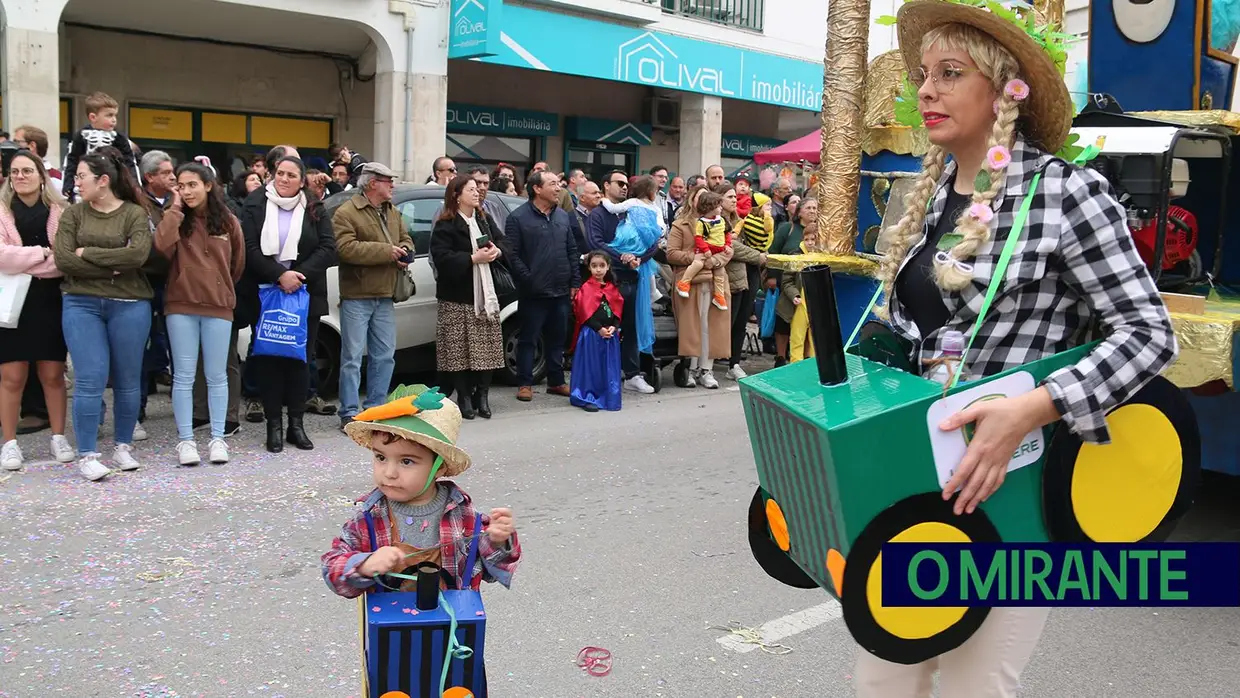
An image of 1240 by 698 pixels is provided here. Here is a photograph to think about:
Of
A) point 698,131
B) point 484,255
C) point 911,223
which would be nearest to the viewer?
point 911,223

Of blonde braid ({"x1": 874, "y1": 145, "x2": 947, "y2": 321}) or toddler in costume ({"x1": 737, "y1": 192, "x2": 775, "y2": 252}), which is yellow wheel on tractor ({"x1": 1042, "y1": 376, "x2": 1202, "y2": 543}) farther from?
toddler in costume ({"x1": 737, "y1": 192, "x2": 775, "y2": 252})

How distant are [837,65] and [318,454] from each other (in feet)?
13.9

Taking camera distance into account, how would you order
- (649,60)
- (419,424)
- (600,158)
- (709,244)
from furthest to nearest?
1. (600,158)
2. (649,60)
3. (709,244)
4. (419,424)

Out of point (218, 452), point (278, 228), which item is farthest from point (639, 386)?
point (218, 452)

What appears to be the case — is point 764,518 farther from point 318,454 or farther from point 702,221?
point 702,221

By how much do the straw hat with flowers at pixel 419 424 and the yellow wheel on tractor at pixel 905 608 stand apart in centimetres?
112

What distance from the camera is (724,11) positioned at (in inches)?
903

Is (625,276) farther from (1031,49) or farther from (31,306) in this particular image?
(1031,49)

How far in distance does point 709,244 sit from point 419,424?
7.77 m

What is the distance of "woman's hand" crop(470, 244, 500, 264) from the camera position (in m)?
8.73

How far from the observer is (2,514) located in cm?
593

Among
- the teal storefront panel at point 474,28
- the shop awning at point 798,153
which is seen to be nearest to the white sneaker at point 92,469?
the shop awning at point 798,153

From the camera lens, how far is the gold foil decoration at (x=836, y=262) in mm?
7453

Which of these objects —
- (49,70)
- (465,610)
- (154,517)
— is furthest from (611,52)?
(465,610)
